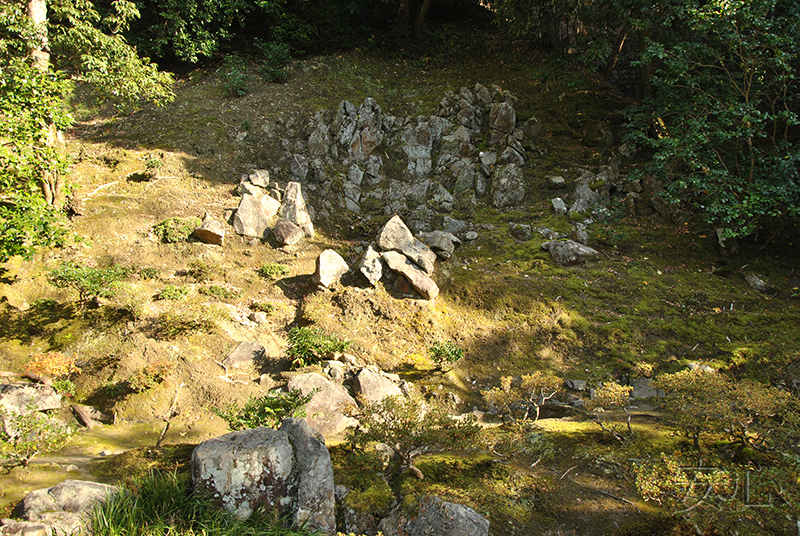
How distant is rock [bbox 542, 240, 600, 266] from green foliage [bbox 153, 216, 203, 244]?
32.2ft

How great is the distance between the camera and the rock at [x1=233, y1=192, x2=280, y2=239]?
36.4 feet

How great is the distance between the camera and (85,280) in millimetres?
7656

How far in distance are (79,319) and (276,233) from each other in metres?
4.85

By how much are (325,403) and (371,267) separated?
12.0 ft

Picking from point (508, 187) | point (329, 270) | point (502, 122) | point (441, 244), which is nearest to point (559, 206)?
point (508, 187)

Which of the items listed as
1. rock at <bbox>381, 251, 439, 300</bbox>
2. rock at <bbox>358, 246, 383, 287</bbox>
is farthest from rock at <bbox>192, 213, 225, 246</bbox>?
rock at <bbox>381, 251, 439, 300</bbox>

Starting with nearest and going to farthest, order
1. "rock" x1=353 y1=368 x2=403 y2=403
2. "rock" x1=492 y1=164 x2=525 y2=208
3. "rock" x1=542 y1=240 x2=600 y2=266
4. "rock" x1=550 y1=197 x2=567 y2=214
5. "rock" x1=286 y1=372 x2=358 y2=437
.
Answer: "rock" x1=286 y1=372 x2=358 y2=437
"rock" x1=353 y1=368 x2=403 y2=403
"rock" x1=542 y1=240 x2=600 y2=266
"rock" x1=550 y1=197 x2=567 y2=214
"rock" x1=492 y1=164 x2=525 y2=208

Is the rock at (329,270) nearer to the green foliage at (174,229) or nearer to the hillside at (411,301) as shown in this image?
the hillside at (411,301)

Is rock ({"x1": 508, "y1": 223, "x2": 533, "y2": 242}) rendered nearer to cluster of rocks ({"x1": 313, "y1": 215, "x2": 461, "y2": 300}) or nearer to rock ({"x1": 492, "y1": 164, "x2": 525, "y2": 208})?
rock ({"x1": 492, "y1": 164, "x2": 525, "y2": 208})

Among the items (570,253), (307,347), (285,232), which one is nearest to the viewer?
(307,347)

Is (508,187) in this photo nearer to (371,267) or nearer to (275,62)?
(371,267)

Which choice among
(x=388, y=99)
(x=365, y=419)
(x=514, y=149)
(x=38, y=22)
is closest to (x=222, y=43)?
(x=388, y=99)

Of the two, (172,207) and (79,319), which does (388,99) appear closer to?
(172,207)

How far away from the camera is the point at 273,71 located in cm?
1666
